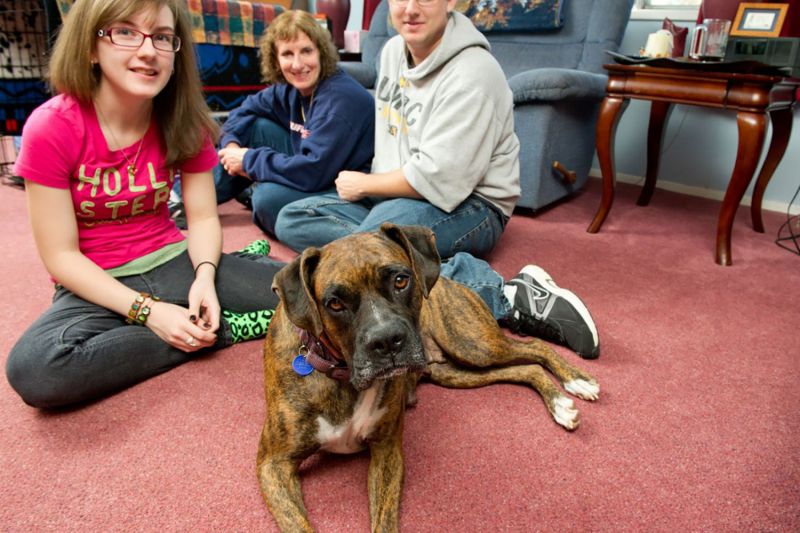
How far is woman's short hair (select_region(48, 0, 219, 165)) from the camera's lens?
57.7 inches

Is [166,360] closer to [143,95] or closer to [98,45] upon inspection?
[143,95]

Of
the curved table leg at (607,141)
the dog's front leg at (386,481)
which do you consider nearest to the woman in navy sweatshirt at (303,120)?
the curved table leg at (607,141)

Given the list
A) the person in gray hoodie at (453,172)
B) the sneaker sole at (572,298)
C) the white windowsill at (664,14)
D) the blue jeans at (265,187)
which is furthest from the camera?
the white windowsill at (664,14)

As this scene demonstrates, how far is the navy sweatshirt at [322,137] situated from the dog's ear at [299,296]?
1478 millimetres

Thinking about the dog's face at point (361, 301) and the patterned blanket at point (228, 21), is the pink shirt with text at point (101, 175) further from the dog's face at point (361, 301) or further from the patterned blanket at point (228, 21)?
the patterned blanket at point (228, 21)

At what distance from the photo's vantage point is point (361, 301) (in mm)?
1169

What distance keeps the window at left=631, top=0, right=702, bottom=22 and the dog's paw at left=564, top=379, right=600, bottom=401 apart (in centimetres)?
330

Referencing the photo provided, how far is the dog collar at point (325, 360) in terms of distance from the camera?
4.08ft

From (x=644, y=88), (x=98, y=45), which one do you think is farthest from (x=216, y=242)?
(x=644, y=88)

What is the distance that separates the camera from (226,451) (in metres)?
1.44

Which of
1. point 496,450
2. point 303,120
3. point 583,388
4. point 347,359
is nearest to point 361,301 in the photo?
point 347,359

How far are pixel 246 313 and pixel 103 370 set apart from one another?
0.51m

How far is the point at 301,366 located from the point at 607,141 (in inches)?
93.2

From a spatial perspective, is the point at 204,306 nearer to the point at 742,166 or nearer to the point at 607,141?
the point at 607,141
